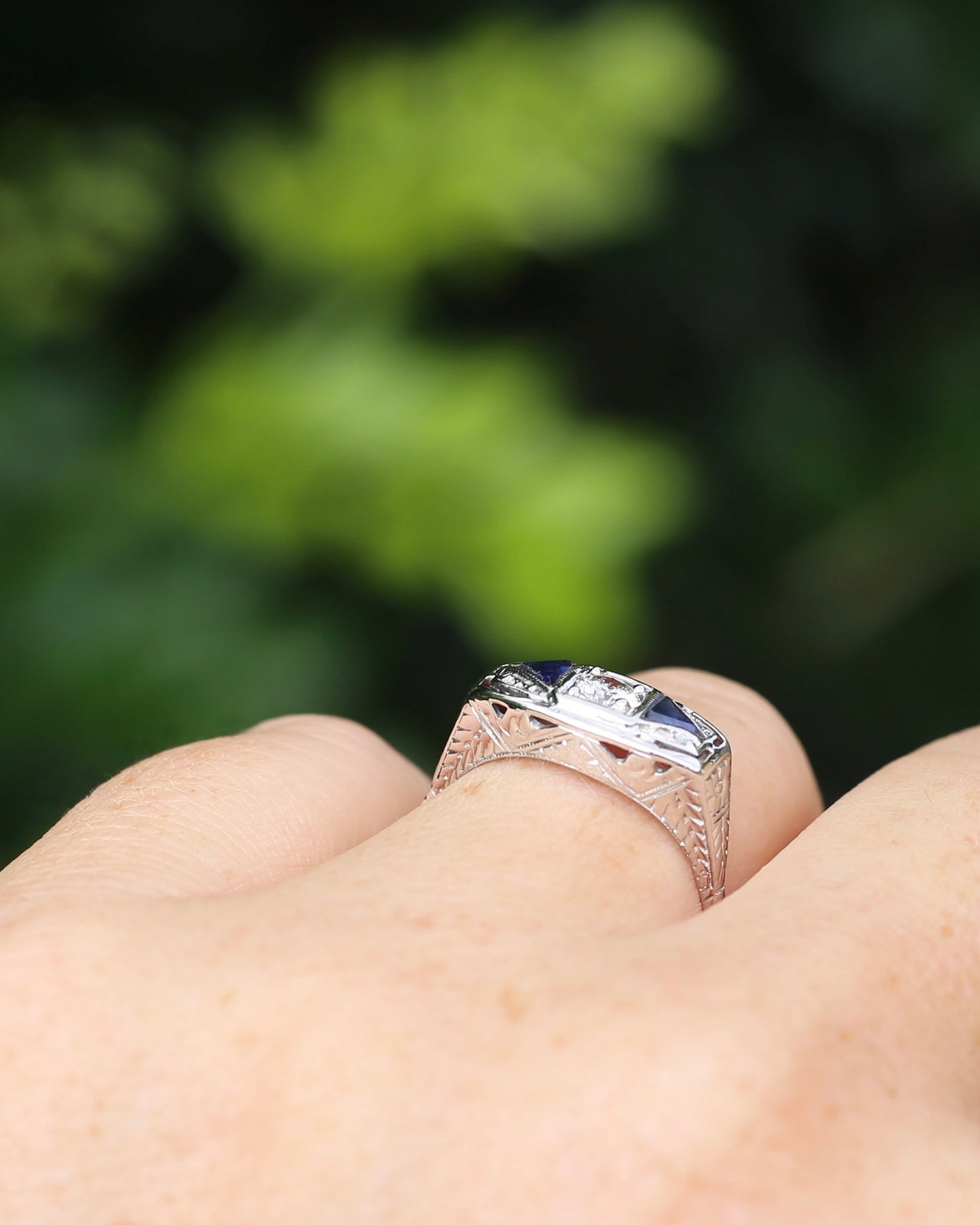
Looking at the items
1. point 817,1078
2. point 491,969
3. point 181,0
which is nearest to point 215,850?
point 491,969

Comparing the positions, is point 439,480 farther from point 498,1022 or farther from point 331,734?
point 498,1022

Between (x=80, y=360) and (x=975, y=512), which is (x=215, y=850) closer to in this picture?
(x=80, y=360)

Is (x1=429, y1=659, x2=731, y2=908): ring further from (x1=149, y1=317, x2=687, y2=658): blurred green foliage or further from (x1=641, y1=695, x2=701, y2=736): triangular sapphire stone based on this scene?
(x1=149, y1=317, x2=687, y2=658): blurred green foliage

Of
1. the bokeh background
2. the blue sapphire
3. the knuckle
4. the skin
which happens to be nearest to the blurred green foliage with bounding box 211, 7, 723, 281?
the bokeh background

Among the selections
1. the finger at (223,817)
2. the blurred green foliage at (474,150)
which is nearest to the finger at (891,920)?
the finger at (223,817)

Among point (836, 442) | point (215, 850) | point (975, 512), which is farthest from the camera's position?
point (836, 442)

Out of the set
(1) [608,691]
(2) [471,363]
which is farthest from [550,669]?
(2) [471,363]

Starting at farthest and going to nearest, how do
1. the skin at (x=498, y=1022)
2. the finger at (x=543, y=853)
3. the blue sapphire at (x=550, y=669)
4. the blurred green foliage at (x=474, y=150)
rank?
A: the blurred green foliage at (x=474, y=150), the blue sapphire at (x=550, y=669), the finger at (x=543, y=853), the skin at (x=498, y=1022)

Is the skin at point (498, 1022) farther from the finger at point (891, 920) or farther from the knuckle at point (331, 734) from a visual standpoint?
the knuckle at point (331, 734)
